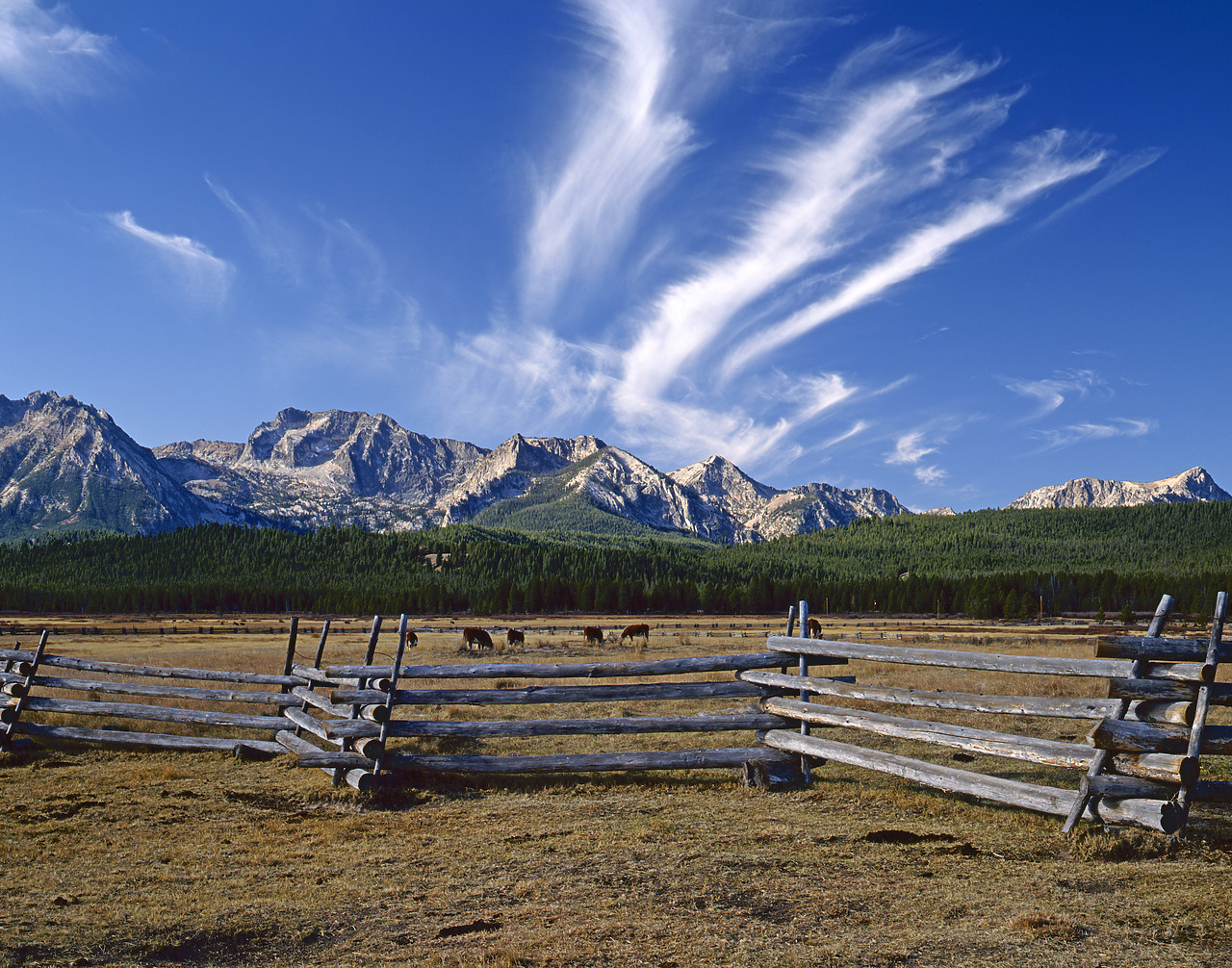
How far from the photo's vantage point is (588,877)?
7.95 metres

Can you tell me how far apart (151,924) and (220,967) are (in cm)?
141

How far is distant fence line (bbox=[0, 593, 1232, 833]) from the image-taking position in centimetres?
865

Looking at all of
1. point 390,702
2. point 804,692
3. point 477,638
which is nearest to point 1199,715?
point 804,692

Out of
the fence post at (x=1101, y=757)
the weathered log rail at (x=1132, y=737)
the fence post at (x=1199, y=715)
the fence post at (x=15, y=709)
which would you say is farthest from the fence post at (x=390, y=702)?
the fence post at (x=1199, y=715)

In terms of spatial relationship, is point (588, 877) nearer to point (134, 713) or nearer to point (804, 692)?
point (804, 692)

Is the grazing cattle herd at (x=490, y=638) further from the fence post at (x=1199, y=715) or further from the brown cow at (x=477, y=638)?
the fence post at (x=1199, y=715)

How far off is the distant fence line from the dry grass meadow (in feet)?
1.62

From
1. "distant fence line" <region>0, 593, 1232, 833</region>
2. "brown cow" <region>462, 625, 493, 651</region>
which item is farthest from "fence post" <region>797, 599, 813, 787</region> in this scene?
"brown cow" <region>462, 625, 493, 651</region>

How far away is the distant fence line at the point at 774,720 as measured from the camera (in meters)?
8.65

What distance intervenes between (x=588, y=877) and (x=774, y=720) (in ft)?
19.8

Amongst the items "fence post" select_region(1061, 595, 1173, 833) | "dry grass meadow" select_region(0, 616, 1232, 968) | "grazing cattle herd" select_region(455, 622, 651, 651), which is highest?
"fence post" select_region(1061, 595, 1173, 833)

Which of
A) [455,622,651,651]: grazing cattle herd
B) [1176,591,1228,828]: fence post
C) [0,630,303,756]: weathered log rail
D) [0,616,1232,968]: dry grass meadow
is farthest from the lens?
[455,622,651,651]: grazing cattle herd

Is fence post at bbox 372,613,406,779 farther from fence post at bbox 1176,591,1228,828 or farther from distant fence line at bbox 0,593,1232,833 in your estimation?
fence post at bbox 1176,591,1228,828

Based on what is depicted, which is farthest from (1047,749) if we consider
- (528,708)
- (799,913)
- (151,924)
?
(528,708)
